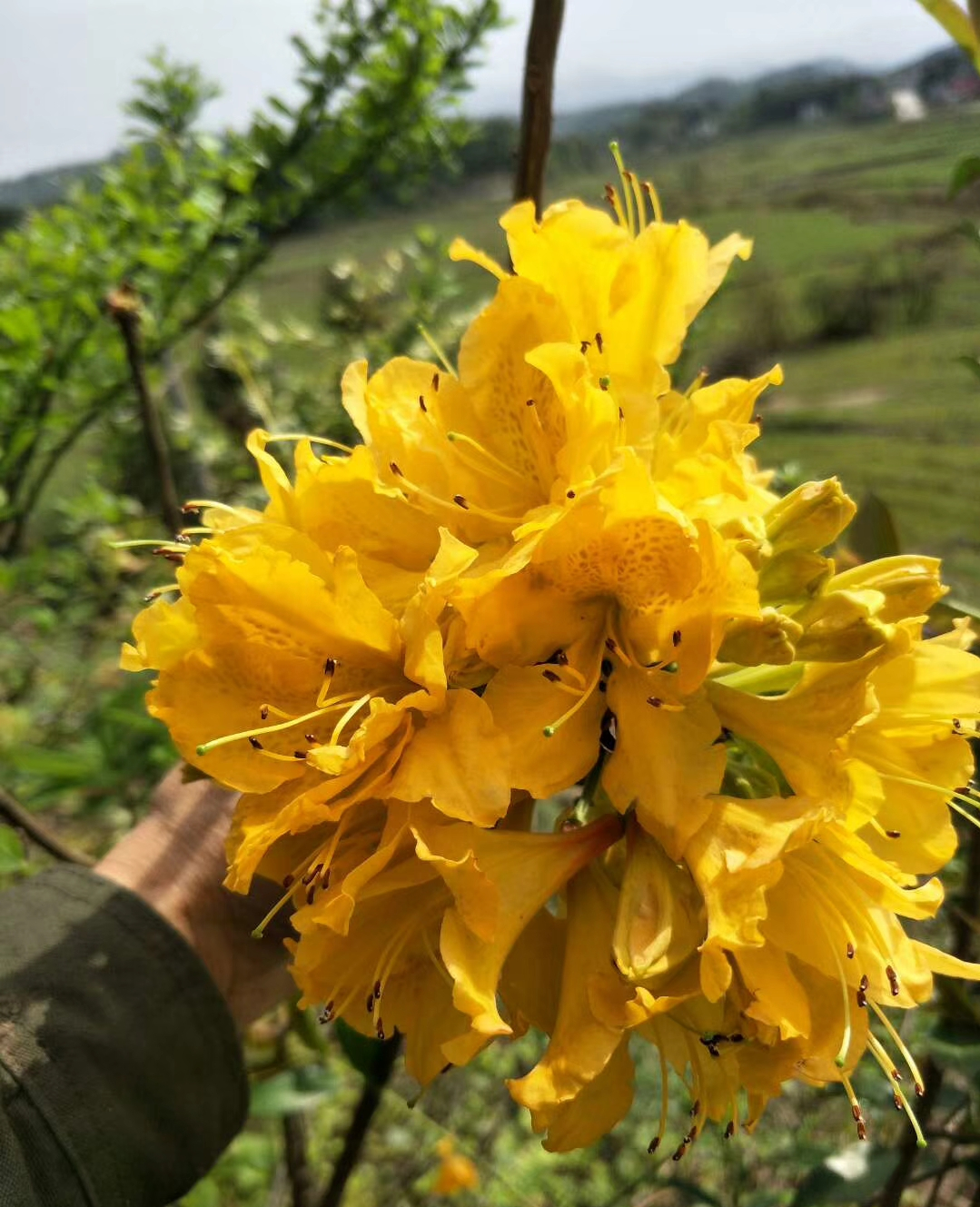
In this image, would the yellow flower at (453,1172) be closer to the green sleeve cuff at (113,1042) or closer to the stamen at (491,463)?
the green sleeve cuff at (113,1042)

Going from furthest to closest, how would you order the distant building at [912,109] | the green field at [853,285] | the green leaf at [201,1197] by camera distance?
the distant building at [912,109] < the green field at [853,285] < the green leaf at [201,1197]

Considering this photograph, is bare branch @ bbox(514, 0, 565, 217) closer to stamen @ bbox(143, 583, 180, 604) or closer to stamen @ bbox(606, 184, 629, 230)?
stamen @ bbox(606, 184, 629, 230)

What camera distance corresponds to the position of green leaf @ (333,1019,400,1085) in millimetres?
751

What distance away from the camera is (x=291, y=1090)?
1.07 meters

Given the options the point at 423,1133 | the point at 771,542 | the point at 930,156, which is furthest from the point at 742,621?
the point at 930,156

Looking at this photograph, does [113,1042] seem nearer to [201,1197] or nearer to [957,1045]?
[957,1045]

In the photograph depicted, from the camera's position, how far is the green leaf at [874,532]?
766 mm

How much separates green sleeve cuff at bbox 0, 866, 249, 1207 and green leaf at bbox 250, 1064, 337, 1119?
10.3 inches

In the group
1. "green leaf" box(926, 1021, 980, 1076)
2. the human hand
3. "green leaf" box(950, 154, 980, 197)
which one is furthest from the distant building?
the human hand

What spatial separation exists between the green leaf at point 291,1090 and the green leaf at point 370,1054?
345 millimetres

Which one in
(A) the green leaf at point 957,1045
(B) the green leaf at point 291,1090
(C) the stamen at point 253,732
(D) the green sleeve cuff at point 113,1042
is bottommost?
(B) the green leaf at point 291,1090

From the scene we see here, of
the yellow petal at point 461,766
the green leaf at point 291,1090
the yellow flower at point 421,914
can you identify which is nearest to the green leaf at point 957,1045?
the yellow flower at point 421,914

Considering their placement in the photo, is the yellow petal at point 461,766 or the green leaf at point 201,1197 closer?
the yellow petal at point 461,766

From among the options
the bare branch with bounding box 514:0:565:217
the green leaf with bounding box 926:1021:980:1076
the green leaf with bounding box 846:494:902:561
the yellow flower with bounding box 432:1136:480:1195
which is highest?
the bare branch with bounding box 514:0:565:217
